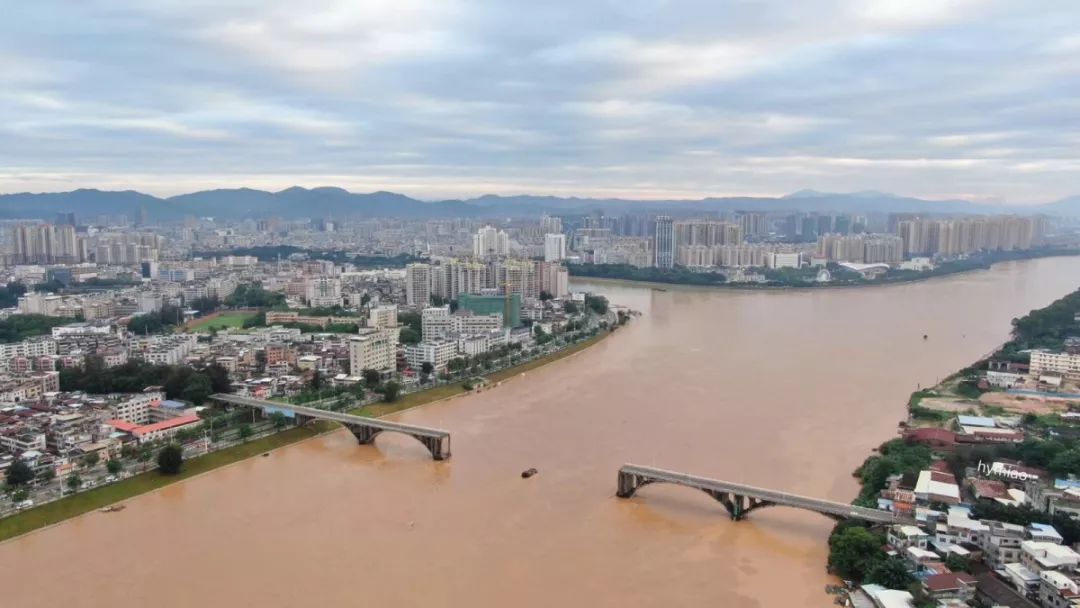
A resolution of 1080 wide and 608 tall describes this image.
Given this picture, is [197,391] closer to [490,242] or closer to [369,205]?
[490,242]

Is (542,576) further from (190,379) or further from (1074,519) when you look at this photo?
(190,379)

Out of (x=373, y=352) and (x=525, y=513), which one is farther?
(x=373, y=352)

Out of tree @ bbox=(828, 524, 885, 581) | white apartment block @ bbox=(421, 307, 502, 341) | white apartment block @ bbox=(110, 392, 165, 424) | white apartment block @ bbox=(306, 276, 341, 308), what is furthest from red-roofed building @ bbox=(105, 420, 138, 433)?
white apartment block @ bbox=(306, 276, 341, 308)

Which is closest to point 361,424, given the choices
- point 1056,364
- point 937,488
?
point 937,488

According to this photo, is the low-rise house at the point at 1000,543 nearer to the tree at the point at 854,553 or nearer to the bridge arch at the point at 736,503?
the tree at the point at 854,553

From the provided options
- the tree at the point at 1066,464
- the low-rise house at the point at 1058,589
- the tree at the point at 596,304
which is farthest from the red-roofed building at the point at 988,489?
the tree at the point at 596,304
